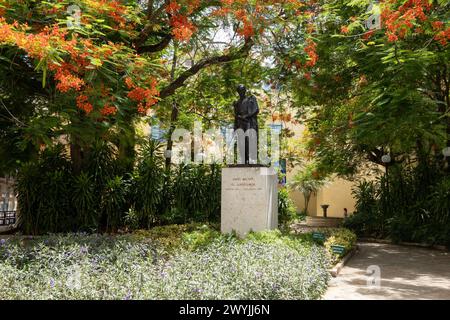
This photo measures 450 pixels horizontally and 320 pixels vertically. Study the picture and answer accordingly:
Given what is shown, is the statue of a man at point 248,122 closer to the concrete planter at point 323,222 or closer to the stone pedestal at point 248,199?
the stone pedestal at point 248,199

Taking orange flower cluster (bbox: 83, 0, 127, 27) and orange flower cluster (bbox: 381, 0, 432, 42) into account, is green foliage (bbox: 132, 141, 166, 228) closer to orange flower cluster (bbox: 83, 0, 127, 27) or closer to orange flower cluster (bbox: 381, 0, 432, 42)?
orange flower cluster (bbox: 83, 0, 127, 27)

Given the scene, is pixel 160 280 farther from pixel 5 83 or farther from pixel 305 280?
pixel 5 83

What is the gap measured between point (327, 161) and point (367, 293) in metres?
9.77

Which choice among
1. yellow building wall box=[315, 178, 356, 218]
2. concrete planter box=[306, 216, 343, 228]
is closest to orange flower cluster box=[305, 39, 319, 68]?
concrete planter box=[306, 216, 343, 228]

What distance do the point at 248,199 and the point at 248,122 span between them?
1.75 meters

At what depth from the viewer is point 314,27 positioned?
10.7 metres

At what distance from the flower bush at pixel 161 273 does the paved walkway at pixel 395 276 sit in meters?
0.47

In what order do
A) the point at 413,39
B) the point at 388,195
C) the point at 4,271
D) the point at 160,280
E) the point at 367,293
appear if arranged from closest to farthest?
the point at 160,280, the point at 4,271, the point at 367,293, the point at 413,39, the point at 388,195

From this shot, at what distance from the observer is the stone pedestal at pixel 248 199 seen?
902 centimetres

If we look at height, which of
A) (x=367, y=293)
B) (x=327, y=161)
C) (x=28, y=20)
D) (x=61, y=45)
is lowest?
(x=367, y=293)

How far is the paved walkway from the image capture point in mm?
6074

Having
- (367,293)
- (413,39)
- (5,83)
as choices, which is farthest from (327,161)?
Result: (5,83)

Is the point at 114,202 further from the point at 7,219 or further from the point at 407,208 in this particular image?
the point at 407,208

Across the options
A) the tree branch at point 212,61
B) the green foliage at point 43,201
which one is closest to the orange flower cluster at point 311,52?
the tree branch at point 212,61
